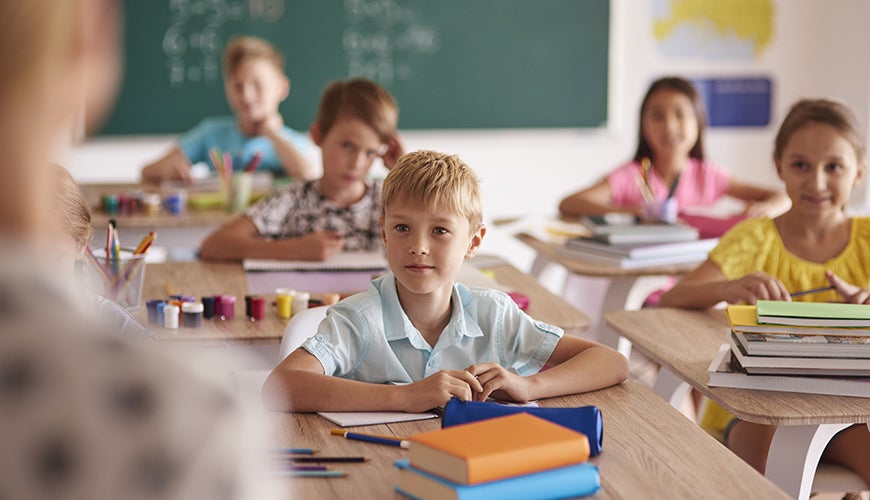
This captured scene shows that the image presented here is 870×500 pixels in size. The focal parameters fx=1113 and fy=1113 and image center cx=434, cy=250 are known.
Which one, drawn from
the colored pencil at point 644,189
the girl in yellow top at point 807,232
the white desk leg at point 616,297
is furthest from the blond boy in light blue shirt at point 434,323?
the colored pencil at point 644,189

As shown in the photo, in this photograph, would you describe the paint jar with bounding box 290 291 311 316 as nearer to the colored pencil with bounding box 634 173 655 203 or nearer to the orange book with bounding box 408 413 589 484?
the orange book with bounding box 408 413 589 484

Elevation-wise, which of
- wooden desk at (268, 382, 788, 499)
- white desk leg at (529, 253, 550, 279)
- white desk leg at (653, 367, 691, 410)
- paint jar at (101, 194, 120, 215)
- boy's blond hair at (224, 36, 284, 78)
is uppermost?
boy's blond hair at (224, 36, 284, 78)

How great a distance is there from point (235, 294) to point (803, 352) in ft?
4.71

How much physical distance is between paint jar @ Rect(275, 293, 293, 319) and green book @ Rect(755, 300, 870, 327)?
3.45ft

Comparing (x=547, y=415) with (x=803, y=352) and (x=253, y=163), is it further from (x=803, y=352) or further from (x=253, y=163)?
(x=253, y=163)

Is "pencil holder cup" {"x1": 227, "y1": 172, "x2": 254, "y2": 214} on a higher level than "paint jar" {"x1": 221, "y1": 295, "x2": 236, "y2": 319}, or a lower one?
higher

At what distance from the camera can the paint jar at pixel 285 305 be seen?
2.54m

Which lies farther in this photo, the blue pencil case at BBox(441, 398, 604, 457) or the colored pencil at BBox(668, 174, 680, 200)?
the colored pencil at BBox(668, 174, 680, 200)

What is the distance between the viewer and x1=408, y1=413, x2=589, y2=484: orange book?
129 centimetres

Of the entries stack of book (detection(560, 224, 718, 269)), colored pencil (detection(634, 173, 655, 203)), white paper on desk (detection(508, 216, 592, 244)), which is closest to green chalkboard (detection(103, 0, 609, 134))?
colored pencil (detection(634, 173, 655, 203))

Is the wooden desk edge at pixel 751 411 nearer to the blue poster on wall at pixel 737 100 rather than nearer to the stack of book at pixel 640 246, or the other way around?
the stack of book at pixel 640 246

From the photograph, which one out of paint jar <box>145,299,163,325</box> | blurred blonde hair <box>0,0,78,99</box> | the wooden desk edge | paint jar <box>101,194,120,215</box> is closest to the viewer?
blurred blonde hair <box>0,0,78,99</box>

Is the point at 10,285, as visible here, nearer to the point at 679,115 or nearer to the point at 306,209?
the point at 306,209

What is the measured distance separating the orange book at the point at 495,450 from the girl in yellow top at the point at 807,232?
135 cm
